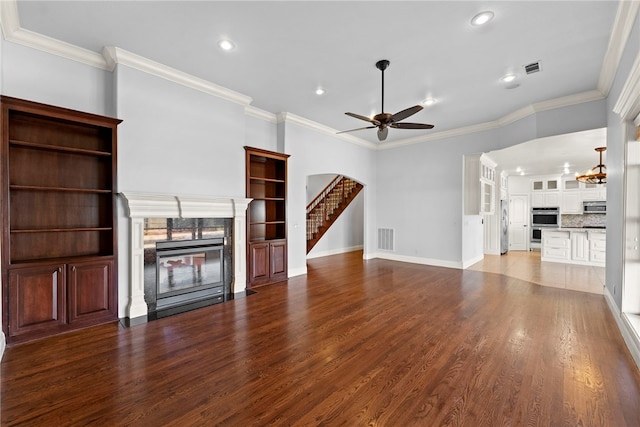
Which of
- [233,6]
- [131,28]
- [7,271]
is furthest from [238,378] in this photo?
[131,28]

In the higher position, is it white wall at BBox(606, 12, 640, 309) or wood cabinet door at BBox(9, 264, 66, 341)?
white wall at BBox(606, 12, 640, 309)

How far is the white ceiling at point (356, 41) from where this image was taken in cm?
279

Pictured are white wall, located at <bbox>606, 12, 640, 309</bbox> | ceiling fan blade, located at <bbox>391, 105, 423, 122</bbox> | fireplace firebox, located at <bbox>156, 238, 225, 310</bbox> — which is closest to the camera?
white wall, located at <bbox>606, 12, 640, 309</bbox>

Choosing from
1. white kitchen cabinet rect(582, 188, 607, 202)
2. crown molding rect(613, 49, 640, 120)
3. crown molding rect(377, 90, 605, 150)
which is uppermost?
crown molding rect(377, 90, 605, 150)

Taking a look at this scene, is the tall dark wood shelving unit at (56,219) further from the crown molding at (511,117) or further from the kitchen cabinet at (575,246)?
the kitchen cabinet at (575,246)

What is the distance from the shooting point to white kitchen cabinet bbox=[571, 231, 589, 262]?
716 cm

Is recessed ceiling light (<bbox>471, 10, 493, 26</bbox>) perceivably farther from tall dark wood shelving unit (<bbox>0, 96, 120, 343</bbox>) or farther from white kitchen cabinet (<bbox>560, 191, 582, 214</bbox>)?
white kitchen cabinet (<bbox>560, 191, 582, 214</bbox>)

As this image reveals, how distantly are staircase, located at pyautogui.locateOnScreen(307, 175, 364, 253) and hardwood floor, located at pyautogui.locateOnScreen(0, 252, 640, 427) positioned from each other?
175 inches

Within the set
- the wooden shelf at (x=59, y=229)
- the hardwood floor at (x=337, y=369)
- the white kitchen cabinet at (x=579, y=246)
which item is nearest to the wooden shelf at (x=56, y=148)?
the wooden shelf at (x=59, y=229)

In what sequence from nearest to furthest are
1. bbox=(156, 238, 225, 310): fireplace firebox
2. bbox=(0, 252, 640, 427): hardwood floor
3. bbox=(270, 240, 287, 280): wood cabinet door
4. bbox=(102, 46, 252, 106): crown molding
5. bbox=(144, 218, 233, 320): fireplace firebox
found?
bbox=(0, 252, 640, 427): hardwood floor < bbox=(102, 46, 252, 106): crown molding < bbox=(144, 218, 233, 320): fireplace firebox < bbox=(156, 238, 225, 310): fireplace firebox < bbox=(270, 240, 287, 280): wood cabinet door

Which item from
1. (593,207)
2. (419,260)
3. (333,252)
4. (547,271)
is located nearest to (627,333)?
(547,271)

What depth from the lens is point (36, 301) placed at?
3.08 metres

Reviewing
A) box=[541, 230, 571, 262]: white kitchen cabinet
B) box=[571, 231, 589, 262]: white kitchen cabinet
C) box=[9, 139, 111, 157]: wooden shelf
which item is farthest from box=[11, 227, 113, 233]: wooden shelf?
box=[571, 231, 589, 262]: white kitchen cabinet

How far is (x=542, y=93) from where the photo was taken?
15.3 feet
